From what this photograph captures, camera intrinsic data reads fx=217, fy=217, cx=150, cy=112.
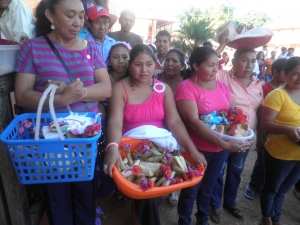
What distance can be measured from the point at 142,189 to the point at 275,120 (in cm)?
177

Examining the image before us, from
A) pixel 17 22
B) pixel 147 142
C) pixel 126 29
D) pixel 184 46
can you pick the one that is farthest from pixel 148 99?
pixel 184 46

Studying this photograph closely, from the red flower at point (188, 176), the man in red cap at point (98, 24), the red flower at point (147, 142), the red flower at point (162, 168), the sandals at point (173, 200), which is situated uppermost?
the man in red cap at point (98, 24)

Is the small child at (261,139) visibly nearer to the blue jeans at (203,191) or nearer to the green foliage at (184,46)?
the blue jeans at (203,191)

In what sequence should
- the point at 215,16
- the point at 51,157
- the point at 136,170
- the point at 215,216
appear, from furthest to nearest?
1. the point at 215,16
2. the point at 215,216
3. the point at 136,170
4. the point at 51,157

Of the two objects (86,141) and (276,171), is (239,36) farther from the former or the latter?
(86,141)

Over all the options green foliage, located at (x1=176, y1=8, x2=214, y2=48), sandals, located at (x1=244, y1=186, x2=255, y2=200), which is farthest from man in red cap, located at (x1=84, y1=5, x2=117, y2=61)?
green foliage, located at (x1=176, y1=8, x2=214, y2=48)

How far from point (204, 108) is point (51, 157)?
1524 mm

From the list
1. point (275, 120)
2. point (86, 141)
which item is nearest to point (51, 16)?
point (86, 141)

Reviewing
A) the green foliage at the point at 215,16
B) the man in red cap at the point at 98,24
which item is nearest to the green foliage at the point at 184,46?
the green foliage at the point at 215,16

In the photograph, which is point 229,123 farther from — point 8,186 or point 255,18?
point 255,18

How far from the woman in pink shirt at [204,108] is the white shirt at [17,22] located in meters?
1.55

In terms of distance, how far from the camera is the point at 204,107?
2.26 m

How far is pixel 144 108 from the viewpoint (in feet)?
6.84

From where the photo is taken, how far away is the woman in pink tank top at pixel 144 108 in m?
1.98
